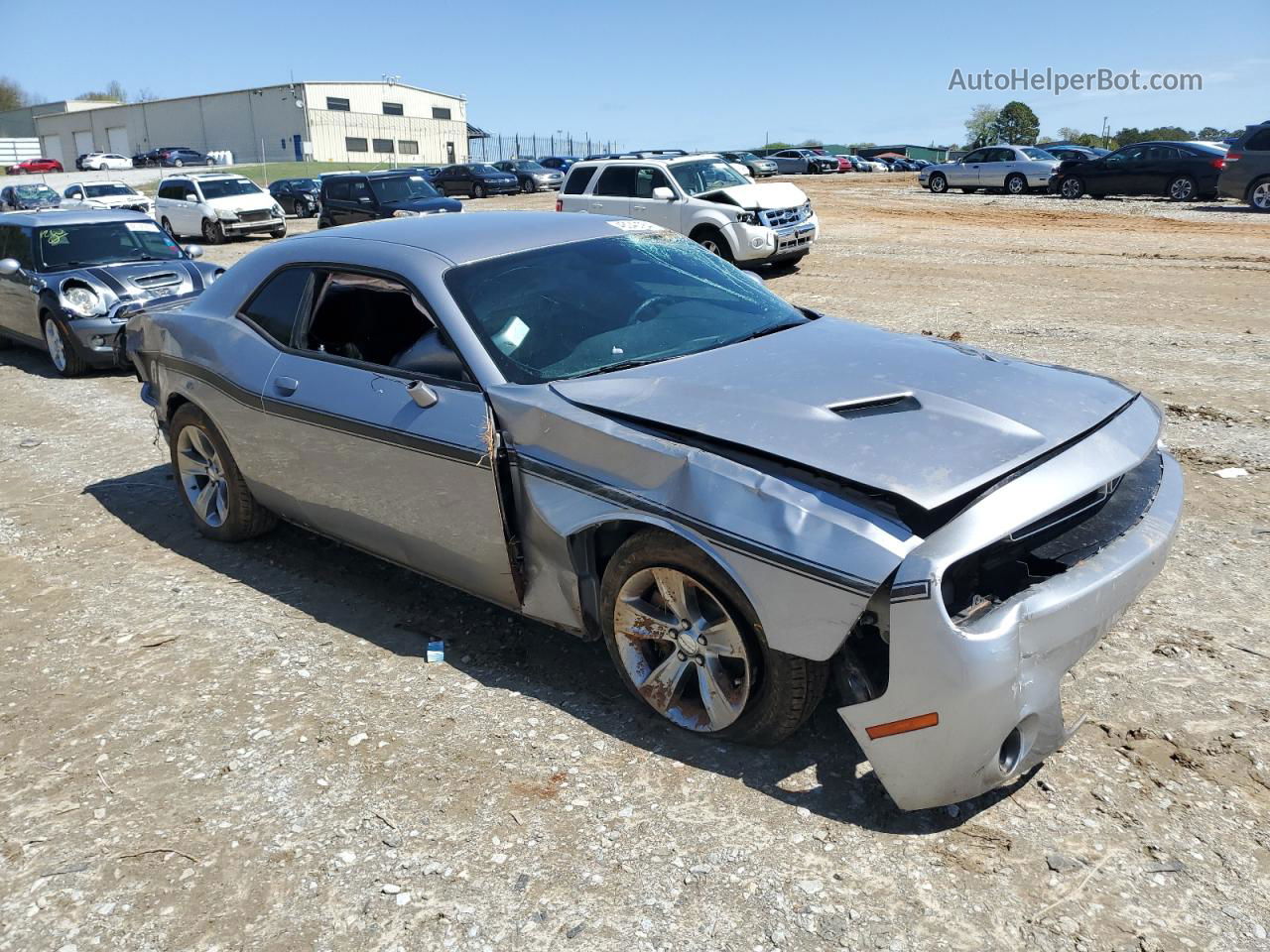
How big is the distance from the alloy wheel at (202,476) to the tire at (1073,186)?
86.8 ft

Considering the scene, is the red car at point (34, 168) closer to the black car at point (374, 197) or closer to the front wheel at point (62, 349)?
the black car at point (374, 197)

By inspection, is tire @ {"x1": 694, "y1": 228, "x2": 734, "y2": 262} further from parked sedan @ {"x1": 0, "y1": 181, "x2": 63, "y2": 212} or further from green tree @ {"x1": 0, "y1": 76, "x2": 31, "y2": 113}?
green tree @ {"x1": 0, "y1": 76, "x2": 31, "y2": 113}

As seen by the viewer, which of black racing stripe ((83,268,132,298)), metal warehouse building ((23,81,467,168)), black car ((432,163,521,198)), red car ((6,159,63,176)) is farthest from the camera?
metal warehouse building ((23,81,467,168))

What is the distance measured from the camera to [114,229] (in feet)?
36.3

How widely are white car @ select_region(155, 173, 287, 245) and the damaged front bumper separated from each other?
25038 millimetres

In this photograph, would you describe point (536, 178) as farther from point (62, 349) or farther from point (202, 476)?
point (202, 476)

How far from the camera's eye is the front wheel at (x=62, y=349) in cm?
1019

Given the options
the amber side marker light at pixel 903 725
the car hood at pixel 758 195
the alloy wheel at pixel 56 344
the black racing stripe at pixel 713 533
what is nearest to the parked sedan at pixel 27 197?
the alloy wheel at pixel 56 344

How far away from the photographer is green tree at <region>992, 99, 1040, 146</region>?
80.7 meters

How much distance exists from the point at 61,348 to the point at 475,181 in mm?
31709

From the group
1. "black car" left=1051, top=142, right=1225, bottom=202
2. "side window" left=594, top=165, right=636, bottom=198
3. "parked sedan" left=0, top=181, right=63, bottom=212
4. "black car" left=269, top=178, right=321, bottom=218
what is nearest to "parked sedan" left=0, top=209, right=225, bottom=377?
"side window" left=594, top=165, right=636, bottom=198

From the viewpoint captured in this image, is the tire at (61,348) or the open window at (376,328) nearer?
the open window at (376,328)

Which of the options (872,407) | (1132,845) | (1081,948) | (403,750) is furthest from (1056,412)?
(403,750)

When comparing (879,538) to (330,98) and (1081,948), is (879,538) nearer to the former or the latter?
(1081,948)
